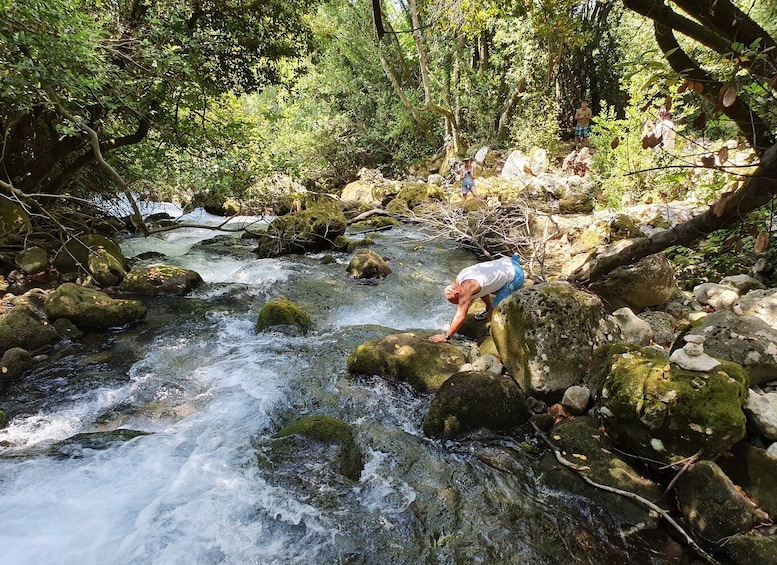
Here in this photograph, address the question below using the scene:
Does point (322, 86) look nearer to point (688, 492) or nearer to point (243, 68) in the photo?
point (243, 68)

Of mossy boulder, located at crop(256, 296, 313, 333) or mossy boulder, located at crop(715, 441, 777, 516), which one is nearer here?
mossy boulder, located at crop(715, 441, 777, 516)

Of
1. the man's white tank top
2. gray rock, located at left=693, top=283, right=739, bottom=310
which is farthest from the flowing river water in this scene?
gray rock, located at left=693, top=283, right=739, bottom=310

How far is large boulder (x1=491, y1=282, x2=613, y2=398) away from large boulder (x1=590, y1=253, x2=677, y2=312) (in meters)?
1.52

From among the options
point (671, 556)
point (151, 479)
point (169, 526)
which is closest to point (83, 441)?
point (151, 479)

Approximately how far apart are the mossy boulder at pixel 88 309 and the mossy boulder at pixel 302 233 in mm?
4710

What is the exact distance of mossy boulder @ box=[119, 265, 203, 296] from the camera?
849 centimetres

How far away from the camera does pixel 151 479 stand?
12.1 ft

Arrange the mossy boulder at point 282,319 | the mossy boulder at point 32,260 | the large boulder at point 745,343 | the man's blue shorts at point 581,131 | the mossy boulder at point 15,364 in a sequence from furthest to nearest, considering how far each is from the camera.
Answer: the man's blue shorts at point 581,131 → the mossy boulder at point 32,260 → the mossy boulder at point 282,319 → the mossy boulder at point 15,364 → the large boulder at point 745,343

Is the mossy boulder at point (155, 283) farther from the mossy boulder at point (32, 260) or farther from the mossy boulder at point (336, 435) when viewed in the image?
the mossy boulder at point (336, 435)

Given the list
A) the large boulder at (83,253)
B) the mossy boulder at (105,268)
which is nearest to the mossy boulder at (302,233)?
the large boulder at (83,253)

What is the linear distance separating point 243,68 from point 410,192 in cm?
824

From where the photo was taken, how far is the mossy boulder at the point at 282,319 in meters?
6.88

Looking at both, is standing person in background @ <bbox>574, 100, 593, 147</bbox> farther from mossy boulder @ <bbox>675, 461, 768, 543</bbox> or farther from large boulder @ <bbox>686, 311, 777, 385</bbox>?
mossy boulder @ <bbox>675, 461, 768, 543</bbox>

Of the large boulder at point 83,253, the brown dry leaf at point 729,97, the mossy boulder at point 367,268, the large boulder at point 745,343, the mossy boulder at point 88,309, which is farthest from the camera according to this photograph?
the mossy boulder at point 367,268
